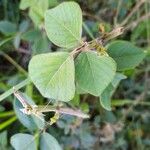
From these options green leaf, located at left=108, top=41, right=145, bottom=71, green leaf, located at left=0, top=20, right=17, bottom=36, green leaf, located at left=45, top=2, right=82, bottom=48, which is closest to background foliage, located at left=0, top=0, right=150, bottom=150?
green leaf, located at left=0, top=20, right=17, bottom=36

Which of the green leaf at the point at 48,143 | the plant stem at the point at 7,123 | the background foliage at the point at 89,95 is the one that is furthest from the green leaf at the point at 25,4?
the green leaf at the point at 48,143

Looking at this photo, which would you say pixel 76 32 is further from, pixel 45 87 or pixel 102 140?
pixel 102 140

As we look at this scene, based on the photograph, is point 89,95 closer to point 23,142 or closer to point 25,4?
point 25,4

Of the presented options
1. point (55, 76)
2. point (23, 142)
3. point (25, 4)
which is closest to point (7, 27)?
point (25, 4)

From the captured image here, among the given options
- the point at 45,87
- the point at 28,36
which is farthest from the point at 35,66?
the point at 28,36

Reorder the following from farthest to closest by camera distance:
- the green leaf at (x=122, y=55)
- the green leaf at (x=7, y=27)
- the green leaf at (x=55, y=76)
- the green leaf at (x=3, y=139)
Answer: the green leaf at (x=7, y=27), the green leaf at (x=3, y=139), the green leaf at (x=122, y=55), the green leaf at (x=55, y=76)

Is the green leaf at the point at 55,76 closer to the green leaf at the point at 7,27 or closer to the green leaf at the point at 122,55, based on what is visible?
the green leaf at the point at 122,55

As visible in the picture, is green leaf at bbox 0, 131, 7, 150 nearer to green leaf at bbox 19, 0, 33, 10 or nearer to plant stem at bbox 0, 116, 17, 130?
plant stem at bbox 0, 116, 17, 130
